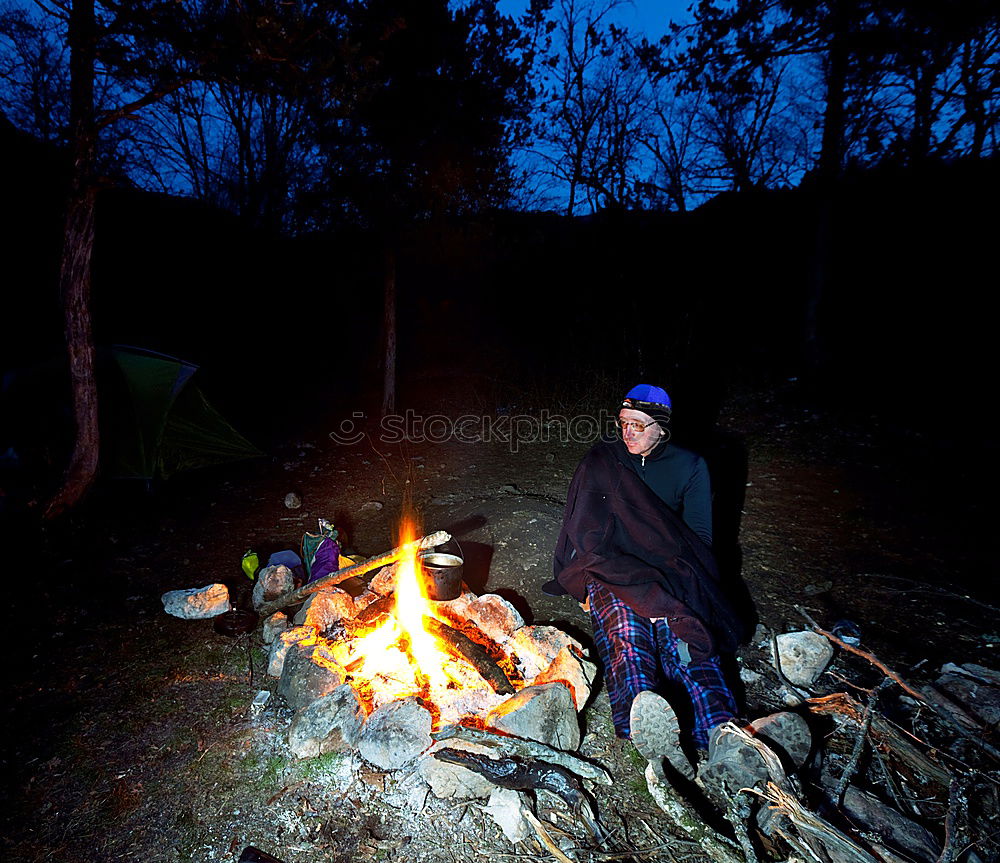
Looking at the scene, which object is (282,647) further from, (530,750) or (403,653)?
Result: (530,750)

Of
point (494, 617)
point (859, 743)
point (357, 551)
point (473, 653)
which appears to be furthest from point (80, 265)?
point (859, 743)

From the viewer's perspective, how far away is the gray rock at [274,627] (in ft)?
11.1

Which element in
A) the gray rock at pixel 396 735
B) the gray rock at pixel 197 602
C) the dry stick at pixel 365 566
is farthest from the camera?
the gray rock at pixel 197 602

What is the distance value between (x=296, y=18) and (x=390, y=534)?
16.3ft

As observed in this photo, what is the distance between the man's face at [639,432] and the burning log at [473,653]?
1419 millimetres

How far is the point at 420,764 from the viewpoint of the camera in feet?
7.84

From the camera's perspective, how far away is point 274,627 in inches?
134

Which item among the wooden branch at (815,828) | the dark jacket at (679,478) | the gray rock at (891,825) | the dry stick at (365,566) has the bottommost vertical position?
the gray rock at (891,825)

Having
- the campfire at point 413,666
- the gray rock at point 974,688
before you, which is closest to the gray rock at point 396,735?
the campfire at point 413,666

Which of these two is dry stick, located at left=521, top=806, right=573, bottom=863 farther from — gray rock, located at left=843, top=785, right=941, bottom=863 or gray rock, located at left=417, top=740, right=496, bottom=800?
gray rock, located at left=843, top=785, right=941, bottom=863

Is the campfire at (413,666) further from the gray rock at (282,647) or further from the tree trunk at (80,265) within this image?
the tree trunk at (80,265)

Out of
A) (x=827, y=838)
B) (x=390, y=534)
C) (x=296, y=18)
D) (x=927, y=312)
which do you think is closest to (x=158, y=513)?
(x=390, y=534)

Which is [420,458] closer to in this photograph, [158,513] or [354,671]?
[158,513]

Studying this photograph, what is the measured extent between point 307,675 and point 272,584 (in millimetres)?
1212
